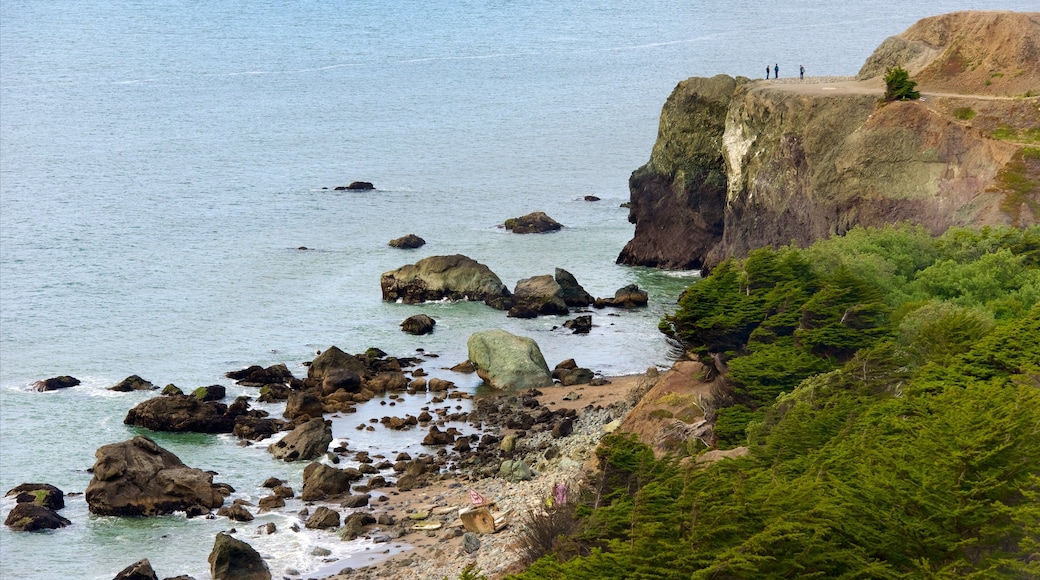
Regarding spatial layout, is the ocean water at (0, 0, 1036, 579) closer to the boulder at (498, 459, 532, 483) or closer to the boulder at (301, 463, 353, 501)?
A: the boulder at (301, 463, 353, 501)

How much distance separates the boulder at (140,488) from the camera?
162 ft

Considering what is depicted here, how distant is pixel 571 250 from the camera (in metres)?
93.3

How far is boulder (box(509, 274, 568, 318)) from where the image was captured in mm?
77500

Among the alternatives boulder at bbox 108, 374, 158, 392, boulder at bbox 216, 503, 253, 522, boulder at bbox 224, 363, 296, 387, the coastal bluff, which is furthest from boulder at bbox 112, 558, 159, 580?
the coastal bluff

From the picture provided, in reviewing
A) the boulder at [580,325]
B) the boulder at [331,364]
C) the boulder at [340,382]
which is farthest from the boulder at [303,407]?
the boulder at [580,325]

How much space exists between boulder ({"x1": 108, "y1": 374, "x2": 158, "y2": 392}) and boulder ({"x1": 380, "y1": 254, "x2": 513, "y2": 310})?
19.4m

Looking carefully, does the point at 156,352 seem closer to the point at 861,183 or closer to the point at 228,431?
the point at 228,431

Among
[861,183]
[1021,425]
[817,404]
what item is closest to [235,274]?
[861,183]

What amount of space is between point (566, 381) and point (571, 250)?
29.6 m

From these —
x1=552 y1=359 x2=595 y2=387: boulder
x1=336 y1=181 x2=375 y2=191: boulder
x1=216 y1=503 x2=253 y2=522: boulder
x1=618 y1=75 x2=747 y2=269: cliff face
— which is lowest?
x1=552 y1=359 x2=595 y2=387: boulder

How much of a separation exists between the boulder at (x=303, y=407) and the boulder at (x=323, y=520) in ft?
38.8

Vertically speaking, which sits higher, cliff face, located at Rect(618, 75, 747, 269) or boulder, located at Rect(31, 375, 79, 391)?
cliff face, located at Rect(618, 75, 747, 269)

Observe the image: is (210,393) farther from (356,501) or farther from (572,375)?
(572,375)

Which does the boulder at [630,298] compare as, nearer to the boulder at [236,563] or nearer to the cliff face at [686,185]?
the cliff face at [686,185]
